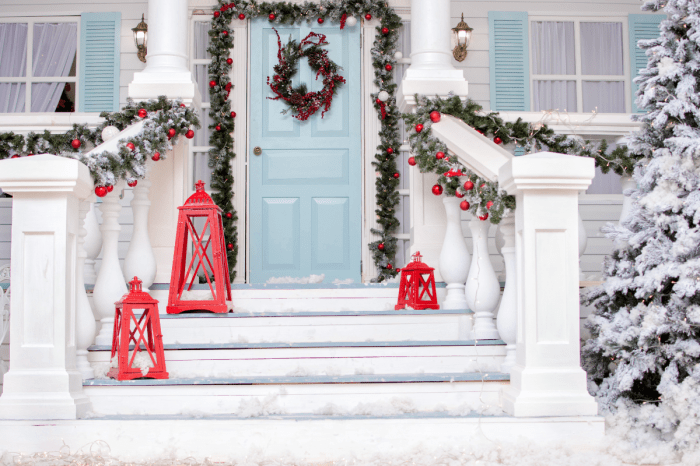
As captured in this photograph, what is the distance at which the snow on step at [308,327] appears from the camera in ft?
9.92

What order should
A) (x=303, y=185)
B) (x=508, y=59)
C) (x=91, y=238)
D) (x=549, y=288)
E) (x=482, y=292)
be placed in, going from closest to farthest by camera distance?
(x=549, y=288), (x=482, y=292), (x=91, y=238), (x=303, y=185), (x=508, y=59)

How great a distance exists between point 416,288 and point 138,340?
4.45 ft

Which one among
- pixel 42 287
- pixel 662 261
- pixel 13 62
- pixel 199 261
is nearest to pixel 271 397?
pixel 199 261

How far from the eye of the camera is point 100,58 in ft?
17.1

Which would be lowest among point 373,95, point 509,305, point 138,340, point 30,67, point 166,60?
point 138,340

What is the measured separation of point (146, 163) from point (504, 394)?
6.68 feet

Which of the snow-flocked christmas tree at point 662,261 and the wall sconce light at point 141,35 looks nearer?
the snow-flocked christmas tree at point 662,261

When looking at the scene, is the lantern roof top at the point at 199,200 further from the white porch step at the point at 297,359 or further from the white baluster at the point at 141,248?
the white porch step at the point at 297,359

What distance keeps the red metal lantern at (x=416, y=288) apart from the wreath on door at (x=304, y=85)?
217cm

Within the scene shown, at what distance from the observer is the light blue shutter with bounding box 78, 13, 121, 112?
205 inches

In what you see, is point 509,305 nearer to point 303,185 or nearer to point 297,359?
point 297,359

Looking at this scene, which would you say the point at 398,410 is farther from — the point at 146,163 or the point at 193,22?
the point at 193,22

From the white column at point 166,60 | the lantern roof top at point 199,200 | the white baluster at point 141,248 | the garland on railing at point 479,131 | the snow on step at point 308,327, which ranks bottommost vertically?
the snow on step at point 308,327

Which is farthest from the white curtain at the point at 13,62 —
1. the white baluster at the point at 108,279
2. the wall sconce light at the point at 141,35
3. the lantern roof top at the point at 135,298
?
the lantern roof top at the point at 135,298
